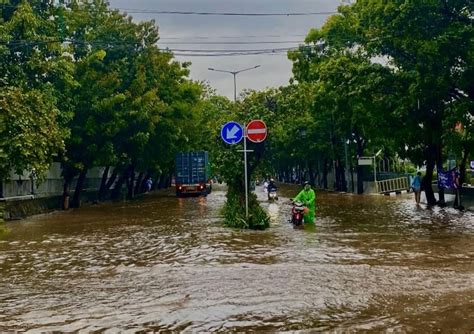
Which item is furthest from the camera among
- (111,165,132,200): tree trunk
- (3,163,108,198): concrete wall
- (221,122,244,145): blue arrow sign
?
(111,165,132,200): tree trunk

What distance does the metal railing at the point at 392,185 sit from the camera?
40531 millimetres

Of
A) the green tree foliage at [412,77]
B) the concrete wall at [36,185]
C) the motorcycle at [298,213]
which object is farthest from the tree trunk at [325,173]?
the motorcycle at [298,213]

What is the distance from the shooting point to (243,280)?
9289mm

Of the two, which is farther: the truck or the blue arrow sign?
the truck

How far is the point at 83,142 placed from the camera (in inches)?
1233

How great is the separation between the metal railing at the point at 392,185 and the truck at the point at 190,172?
41.2 feet

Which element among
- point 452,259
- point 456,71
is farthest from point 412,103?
point 452,259

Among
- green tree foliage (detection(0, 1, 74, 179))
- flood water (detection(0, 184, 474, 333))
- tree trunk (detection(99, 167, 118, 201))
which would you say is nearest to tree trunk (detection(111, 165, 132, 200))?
A: tree trunk (detection(99, 167, 118, 201))

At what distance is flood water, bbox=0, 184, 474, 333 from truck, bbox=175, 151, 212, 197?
25631 mm

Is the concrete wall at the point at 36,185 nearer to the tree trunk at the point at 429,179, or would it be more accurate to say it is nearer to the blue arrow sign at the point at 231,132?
the blue arrow sign at the point at 231,132

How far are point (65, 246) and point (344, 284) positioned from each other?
26.9 feet

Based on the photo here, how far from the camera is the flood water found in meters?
6.98

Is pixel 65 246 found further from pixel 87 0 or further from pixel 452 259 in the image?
pixel 87 0

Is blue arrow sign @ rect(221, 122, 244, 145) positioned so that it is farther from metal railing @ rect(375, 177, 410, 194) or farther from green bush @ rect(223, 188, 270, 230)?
metal railing @ rect(375, 177, 410, 194)
